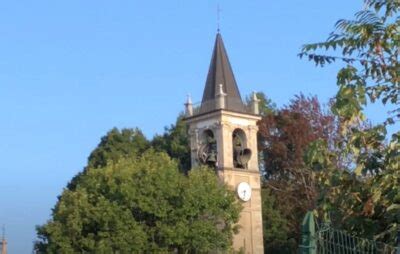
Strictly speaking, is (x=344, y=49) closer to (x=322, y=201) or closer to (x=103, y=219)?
(x=322, y=201)

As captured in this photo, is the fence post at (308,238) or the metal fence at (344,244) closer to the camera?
the fence post at (308,238)

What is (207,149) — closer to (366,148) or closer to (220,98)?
(220,98)

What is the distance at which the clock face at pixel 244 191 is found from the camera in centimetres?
4000

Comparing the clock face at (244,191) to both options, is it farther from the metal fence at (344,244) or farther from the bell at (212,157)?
the metal fence at (344,244)

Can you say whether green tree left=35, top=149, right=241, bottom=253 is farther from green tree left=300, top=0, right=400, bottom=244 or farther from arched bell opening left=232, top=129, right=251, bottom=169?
green tree left=300, top=0, right=400, bottom=244

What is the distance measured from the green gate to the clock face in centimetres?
3216

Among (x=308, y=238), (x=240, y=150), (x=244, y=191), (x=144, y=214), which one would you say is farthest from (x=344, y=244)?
(x=240, y=150)

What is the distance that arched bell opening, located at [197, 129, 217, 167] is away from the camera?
40.9 metres

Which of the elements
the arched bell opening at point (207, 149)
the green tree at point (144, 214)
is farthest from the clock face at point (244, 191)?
the green tree at point (144, 214)

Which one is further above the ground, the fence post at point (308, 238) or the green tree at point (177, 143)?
the green tree at point (177, 143)

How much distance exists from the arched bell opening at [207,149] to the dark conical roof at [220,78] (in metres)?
1.79

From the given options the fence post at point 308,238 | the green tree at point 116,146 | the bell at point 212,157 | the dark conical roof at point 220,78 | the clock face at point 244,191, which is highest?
the dark conical roof at point 220,78

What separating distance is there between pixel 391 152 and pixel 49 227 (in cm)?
2893

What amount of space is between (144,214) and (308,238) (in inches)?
1083
